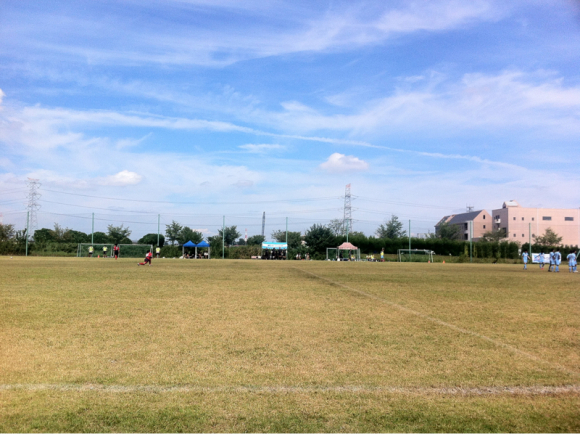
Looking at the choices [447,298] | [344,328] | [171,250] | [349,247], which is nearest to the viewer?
[344,328]

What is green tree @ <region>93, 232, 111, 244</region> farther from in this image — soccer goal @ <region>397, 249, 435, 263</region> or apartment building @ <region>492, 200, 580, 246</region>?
apartment building @ <region>492, 200, 580, 246</region>

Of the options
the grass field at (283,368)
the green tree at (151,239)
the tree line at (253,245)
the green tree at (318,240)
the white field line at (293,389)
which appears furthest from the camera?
the green tree at (151,239)

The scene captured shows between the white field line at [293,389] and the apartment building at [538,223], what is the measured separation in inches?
4180

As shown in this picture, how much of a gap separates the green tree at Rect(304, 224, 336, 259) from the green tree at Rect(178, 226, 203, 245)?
63.8ft

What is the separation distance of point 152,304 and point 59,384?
5412 millimetres

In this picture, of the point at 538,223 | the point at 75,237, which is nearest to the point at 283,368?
the point at 75,237

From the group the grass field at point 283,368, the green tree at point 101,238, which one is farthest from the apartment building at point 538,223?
the grass field at point 283,368

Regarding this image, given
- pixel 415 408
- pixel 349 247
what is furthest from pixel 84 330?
pixel 349 247

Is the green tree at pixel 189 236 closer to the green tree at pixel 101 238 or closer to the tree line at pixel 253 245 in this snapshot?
A: the tree line at pixel 253 245

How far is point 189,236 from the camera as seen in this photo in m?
71.5

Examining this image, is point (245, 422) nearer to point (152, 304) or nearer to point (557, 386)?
point (557, 386)

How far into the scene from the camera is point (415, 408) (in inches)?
156

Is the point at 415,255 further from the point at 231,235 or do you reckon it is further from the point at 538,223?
the point at 538,223

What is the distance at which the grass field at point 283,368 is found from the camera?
3695mm
